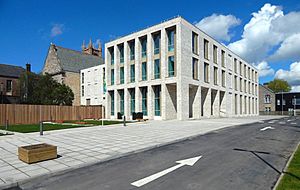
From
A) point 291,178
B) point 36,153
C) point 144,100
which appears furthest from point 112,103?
point 291,178

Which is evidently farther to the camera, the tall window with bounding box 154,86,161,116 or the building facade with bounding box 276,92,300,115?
the building facade with bounding box 276,92,300,115

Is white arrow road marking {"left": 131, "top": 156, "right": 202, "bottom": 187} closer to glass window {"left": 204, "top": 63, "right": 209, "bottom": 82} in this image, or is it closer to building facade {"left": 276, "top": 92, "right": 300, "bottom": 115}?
glass window {"left": 204, "top": 63, "right": 209, "bottom": 82}

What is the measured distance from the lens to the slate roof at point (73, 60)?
52975mm

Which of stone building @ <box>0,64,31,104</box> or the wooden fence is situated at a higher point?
stone building @ <box>0,64,31,104</box>

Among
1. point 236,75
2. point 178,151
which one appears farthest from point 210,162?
point 236,75

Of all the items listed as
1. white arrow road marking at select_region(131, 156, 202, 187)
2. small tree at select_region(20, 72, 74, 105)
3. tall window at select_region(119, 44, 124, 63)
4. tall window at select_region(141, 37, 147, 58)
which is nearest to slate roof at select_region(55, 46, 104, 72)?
small tree at select_region(20, 72, 74, 105)

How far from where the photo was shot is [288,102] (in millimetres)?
75750

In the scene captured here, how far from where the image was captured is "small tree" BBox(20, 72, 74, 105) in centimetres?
3894

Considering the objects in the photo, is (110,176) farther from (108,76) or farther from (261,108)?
(261,108)

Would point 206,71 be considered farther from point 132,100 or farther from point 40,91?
point 40,91

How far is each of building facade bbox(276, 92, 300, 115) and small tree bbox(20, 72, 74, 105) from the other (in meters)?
66.6

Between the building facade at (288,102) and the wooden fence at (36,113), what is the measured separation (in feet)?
213

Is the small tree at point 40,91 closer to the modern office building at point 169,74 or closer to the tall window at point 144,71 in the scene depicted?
the modern office building at point 169,74

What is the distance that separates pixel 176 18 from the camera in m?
30.9
